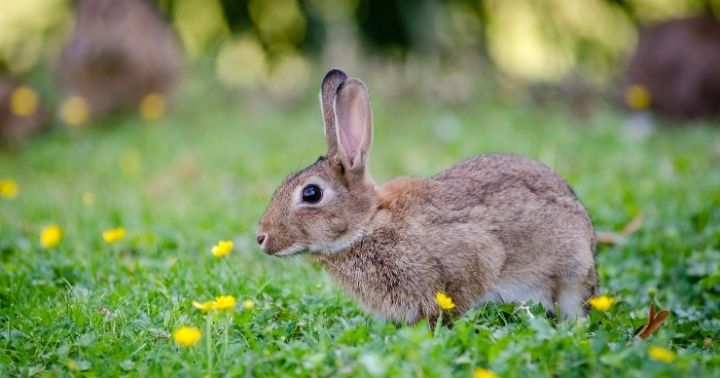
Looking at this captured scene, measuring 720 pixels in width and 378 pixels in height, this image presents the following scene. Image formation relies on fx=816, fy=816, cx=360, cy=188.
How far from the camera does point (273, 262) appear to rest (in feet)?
18.4

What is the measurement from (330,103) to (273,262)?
1.62 m

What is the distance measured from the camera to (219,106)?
477 inches

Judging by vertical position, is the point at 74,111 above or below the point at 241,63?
below

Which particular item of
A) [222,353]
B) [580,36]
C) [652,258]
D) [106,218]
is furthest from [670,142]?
[222,353]

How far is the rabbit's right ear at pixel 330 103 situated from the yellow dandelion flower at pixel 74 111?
588 cm

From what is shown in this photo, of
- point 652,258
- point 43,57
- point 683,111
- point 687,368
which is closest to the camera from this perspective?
point 687,368

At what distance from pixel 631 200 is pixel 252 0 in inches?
273

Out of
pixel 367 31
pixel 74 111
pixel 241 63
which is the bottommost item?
pixel 74 111

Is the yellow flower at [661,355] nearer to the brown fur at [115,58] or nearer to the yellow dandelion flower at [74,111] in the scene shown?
the yellow dandelion flower at [74,111]

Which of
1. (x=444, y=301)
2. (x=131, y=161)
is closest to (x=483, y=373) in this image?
(x=444, y=301)

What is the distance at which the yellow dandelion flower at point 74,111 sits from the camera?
9.73m

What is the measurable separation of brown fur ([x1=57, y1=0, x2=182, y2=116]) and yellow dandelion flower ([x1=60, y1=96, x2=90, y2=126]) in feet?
0.55

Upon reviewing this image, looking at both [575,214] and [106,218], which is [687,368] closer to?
[575,214]

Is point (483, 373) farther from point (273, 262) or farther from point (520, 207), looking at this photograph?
point (273, 262)
